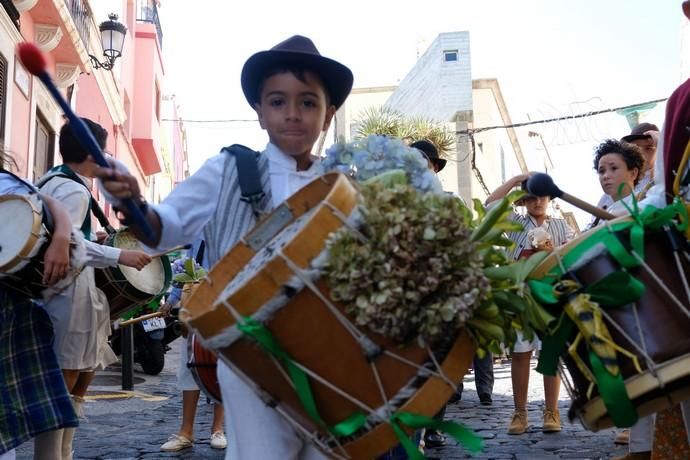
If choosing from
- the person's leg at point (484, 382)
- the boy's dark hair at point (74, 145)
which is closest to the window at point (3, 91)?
the person's leg at point (484, 382)

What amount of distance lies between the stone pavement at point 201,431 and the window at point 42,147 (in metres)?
5.02

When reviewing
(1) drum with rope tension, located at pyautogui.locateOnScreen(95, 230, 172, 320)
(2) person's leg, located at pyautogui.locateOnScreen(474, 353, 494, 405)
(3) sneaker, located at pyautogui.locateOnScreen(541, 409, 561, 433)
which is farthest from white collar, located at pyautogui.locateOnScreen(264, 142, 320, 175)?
(2) person's leg, located at pyautogui.locateOnScreen(474, 353, 494, 405)

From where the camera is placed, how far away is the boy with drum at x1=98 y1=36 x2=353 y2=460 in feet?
8.00

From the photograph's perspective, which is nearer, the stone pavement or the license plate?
the stone pavement

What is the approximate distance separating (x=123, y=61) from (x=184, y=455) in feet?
63.4

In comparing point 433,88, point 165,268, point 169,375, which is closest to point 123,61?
point 433,88

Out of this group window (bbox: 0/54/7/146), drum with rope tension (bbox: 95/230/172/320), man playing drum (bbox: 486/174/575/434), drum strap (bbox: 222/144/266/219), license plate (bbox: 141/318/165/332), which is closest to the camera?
drum strap (bbox: 222/144/266/219)

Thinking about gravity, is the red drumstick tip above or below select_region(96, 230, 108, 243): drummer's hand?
above

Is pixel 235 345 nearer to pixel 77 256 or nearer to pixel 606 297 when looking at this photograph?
pixel 606 297

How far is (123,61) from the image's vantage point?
913 inches

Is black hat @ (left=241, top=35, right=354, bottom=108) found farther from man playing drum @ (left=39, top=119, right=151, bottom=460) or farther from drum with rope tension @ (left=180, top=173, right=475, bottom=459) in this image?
man playing drum @ (left=39, top=119, right=151, bottom=460)

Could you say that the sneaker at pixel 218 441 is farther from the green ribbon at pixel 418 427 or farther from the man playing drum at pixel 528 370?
the green ribbon at pixel 418 427

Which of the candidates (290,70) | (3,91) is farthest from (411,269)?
(3,91)

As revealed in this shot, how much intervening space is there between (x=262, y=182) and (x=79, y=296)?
2063mm
